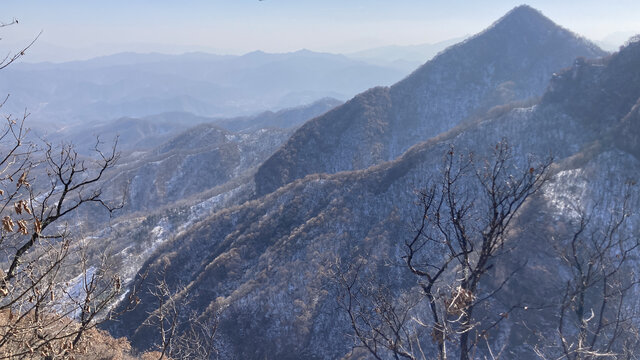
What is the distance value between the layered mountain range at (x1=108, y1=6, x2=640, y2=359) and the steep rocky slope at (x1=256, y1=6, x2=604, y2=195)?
2.14ft

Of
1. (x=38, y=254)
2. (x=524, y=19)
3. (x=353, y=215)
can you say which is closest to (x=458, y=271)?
(x=38, y=254)

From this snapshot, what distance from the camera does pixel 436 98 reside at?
434 ft

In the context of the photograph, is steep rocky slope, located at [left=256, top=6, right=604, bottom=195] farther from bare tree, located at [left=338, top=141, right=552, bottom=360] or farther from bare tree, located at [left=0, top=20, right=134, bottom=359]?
bare tree, located at [left=0, top=20, right=134, bottom=359]

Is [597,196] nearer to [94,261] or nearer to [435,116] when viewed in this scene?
[435,116]

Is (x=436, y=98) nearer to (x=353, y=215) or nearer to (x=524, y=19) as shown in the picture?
(x=524, y=19)

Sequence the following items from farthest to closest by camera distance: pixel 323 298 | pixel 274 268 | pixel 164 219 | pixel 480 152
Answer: pixel 164 219 < pixel 480 152 < pixel 274 268 < pixel 323 298

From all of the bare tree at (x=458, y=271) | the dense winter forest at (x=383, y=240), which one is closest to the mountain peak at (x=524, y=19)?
the dense winter forest at (x=383, y=240)

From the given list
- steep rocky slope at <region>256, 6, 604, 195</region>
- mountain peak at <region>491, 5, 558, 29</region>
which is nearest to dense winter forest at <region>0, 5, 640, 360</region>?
steep rocky slope at <region>256, 6, 604, 195</region>

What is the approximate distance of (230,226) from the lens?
75500mm

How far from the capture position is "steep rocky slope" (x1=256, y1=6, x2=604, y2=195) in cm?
10700

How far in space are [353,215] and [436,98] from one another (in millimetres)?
83872

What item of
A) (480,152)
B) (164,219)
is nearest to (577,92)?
(480,152)

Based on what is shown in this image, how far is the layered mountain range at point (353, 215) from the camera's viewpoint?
47.8m

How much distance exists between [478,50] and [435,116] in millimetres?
36978
